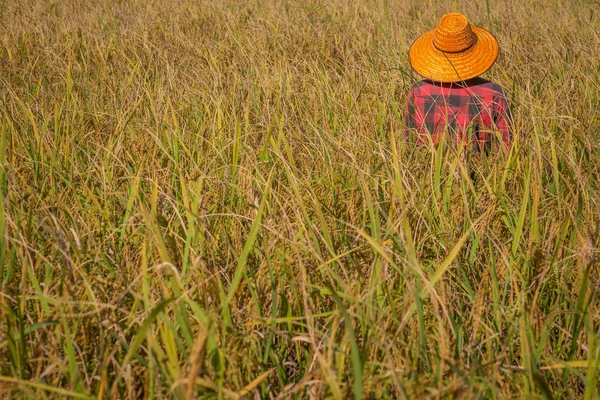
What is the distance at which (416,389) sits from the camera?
918mm

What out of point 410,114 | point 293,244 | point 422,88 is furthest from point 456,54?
point 293,244

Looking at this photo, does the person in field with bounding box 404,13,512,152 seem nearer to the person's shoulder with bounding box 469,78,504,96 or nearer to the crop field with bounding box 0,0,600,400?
the person's shoulder with bounding box 469,78,504,96

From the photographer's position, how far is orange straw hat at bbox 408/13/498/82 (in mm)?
2154

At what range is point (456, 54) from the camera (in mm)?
2184

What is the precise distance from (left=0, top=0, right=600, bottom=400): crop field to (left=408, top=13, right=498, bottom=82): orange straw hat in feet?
0.70

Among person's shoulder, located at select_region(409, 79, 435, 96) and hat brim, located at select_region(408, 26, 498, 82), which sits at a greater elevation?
hat brim, located at select_region(408, 26, 498, 82)

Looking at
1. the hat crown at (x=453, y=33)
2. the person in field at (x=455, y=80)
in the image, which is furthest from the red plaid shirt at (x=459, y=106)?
the hat crown at (x=453, y=33)

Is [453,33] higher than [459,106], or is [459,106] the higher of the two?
[453,33]

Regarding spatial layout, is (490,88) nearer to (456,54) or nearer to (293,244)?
(456,54)

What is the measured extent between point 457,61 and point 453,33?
0.10 m

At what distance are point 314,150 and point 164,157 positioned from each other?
1.53 ft

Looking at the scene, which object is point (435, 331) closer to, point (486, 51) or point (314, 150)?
point (314, 150)

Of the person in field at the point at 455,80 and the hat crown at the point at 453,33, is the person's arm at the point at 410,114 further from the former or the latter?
the hat crown at the point at 453,33

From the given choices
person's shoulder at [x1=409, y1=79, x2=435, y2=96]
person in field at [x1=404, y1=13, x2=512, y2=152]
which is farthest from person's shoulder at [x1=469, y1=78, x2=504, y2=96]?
person's shoulder at [x1=409, y1=79, x2=435, y2=96]
